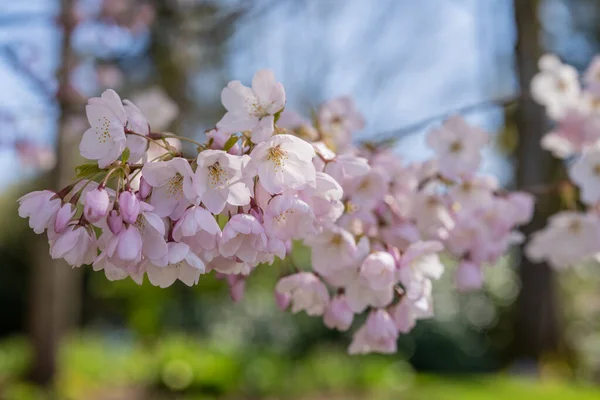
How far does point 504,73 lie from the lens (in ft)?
30.3

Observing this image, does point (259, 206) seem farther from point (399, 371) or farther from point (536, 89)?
point (399, 371)

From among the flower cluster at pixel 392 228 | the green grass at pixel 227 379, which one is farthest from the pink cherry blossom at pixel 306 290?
the green grass at pixel 227 379

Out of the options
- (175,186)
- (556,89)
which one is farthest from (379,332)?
(556,89)

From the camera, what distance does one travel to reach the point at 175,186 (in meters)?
0.92

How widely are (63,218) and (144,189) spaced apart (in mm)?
130

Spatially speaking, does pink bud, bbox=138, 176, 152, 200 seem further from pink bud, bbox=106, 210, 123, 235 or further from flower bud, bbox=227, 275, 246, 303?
flower bud, bbox=227, 275, 246, 303

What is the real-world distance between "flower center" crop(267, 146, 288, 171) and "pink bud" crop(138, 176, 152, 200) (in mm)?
189

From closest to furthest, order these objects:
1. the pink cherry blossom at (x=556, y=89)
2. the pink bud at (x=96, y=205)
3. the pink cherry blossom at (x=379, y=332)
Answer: the pink bud at (x=96, y=205) < the pink cherry blossom at (x=379, y=332) < the pink cherry blossom at (x=556, y=89)

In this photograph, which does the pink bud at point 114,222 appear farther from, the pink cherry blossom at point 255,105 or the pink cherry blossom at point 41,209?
the pink cherry blossom at point 255,105

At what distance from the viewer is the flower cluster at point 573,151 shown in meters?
1.60

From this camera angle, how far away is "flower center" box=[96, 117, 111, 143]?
93 centimetres

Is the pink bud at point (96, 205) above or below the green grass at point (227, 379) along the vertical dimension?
above

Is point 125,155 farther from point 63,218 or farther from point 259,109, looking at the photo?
point 259,109

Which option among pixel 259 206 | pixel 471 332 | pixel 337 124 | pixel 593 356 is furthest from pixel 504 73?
pixel 259 206
